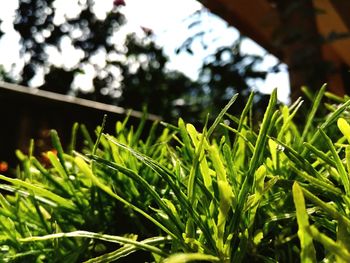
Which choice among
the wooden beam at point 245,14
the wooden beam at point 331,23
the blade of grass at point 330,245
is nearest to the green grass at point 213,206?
the blade of grass at point 330,245

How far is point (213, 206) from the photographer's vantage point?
492 mm

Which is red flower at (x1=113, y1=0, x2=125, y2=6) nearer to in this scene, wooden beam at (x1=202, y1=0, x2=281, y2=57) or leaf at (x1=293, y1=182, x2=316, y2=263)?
wooden beam at (x1=202, y1=0, x2=281, y2=57)

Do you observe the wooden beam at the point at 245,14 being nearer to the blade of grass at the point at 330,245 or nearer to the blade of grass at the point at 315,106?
the blade of grass at the point at 315,106

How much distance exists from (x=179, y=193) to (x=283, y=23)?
1.86 metres

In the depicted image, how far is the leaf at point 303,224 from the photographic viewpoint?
0.35m

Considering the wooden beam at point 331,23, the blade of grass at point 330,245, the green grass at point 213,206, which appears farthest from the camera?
the wooden beam at point 331,23

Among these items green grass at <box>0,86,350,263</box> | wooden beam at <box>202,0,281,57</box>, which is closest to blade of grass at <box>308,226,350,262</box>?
green grass at <box>0,86,350,263</box>

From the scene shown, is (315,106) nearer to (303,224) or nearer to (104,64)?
(303,224)

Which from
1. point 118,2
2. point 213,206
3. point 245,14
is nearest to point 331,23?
point 245,14

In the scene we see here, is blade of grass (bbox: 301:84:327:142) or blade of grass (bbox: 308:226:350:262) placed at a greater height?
blade of grass (bbox: 301:84:327:142)

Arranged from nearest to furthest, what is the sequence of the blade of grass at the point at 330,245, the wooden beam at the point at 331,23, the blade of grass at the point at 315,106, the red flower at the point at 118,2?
the blade of grass at the point at 330,245 → the blade of grass at the point at 315,106 → the red flower at the point at 118,2 → the wooden beam at the point at 331,23

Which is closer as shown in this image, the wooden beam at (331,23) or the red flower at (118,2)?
the red flower at (118,2)

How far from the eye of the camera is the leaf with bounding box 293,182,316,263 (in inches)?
13.9

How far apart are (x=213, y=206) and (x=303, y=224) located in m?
0.15
